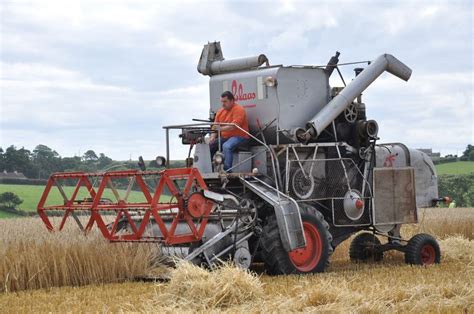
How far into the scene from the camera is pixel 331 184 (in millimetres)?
14664

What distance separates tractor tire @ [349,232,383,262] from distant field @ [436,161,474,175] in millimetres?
36181

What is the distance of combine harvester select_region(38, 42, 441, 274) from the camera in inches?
494

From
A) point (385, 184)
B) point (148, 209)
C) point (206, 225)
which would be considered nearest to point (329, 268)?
point (385, 184)

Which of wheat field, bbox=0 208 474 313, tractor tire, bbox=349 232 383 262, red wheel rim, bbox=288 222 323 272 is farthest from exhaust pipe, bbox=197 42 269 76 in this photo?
tractor tire, bbox=349 232 383 262

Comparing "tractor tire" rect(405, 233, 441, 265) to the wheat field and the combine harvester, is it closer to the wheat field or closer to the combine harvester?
the combine harvester

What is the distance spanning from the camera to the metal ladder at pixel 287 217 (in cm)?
1298

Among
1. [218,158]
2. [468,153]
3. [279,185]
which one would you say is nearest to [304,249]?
[279,185]

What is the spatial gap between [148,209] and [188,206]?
64 centimetres

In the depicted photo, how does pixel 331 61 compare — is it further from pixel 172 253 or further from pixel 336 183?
pixel 172 253

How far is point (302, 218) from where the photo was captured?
13.4 metres

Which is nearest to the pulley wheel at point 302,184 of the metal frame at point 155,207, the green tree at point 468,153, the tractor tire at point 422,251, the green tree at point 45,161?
the metal frame at point 155,207

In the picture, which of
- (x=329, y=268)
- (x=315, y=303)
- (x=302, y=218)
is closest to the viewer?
(x=315, y=303)

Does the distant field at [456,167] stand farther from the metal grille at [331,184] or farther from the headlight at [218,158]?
A: the headlight at [218,158]

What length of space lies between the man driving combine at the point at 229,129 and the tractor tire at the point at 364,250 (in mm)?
3383
